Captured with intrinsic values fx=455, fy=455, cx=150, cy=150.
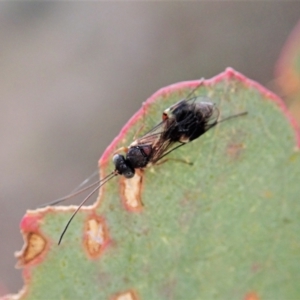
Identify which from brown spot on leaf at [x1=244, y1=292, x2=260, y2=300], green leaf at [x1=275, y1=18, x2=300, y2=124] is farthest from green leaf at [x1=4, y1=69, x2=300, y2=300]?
green leaf at [x1=275, y1=18, x2=300, y2=124]

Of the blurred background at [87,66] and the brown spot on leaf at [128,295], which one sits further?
the blurred background at [87,66]

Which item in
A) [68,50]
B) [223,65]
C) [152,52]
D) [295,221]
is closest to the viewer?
[295,221]

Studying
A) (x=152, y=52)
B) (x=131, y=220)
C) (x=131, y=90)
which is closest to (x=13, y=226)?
(x=131, y=90)

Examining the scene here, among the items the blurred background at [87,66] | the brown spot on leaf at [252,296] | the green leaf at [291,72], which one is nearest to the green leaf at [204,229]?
the brown spot on leaf at [252,296]

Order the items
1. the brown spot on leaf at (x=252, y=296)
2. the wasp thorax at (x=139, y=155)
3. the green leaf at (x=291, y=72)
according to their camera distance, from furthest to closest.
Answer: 1. the green leaf at (x=291, y=72)
2. the wasp thorax at (x=139, y=155)
3. the brown spot on leaf at (x=252, y=296)

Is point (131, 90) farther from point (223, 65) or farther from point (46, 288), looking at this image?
point (46, 288)

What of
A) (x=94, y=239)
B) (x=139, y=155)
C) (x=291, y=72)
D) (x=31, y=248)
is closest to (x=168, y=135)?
(x=139, y=155)

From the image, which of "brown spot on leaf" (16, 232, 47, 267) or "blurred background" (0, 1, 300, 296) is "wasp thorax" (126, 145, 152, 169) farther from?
"blurred background" (0, 1, 300, 296)

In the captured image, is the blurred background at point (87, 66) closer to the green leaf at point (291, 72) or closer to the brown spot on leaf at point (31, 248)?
the green leaf at point (291, 72)

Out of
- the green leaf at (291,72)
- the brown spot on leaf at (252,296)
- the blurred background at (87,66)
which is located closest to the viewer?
the brown spot on leaf at (252,296)
